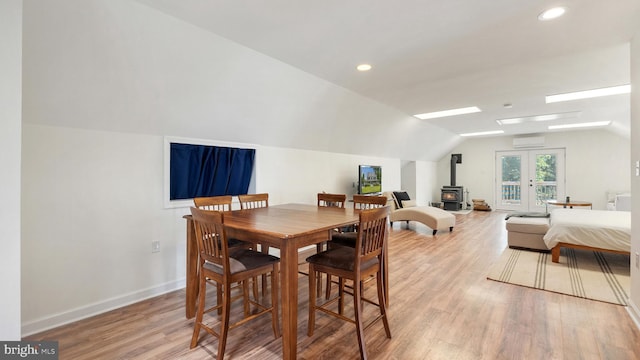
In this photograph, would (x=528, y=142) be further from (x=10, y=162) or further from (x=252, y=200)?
(x=10, y=162)

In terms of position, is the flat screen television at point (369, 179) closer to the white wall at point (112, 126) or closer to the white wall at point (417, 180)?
the white wall at point (417, 180)

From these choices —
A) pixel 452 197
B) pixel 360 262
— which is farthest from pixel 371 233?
pixel 452 197

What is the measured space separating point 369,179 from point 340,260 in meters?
4.28

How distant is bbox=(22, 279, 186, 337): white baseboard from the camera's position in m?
2.32

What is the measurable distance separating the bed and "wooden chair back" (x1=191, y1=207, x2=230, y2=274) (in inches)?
170

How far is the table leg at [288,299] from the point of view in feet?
5.94

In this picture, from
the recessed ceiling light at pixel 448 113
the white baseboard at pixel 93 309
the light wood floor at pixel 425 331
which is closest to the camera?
the light wood floor at pixel 425 331

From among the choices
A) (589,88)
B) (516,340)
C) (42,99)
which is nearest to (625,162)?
(589,88)

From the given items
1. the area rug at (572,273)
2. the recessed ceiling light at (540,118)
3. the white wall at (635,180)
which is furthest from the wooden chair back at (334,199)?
the recessed ceiling light at (540,118)

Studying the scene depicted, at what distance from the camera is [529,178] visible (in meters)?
8.95

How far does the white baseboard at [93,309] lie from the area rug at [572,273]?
12.1 ft

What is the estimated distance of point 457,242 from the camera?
5254 mm

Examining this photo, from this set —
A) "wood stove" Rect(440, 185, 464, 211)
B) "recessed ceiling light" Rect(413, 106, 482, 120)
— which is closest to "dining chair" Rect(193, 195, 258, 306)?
"recessed ceiling light" Rect(413, 106, 482, 120)

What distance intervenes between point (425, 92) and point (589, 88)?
7.32 ft
